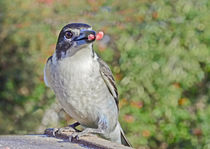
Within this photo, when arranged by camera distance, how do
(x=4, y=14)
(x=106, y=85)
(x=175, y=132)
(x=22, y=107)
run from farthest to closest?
(x=4, y=14)
(x=22, y=107)
(x=175, y=132)
(x=106, y=85)

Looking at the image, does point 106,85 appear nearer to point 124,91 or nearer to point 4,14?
point 124,91

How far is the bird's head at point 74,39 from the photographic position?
5.05 metres

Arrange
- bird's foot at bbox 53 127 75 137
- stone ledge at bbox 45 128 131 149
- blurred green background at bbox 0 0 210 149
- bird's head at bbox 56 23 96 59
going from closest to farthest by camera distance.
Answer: stone ledge at bbox 45 128 131 149 < bird's head at bbox 56 23 96 59 < bird's foot at bbox 53 127 75 137 < blurred green background at bbox 0 0 210 149

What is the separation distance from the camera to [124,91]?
818 cm

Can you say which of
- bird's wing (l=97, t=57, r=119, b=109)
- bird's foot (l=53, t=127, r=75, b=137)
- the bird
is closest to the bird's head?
the bird

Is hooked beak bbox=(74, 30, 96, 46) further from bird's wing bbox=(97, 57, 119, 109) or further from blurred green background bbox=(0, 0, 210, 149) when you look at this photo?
blurred green background bbox=(0, 0, 210, 149)

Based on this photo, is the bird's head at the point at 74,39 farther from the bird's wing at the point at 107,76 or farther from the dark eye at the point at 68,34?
the bird's wing at the point at 107,76

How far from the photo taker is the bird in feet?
17.3

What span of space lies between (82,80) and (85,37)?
541 millimetres

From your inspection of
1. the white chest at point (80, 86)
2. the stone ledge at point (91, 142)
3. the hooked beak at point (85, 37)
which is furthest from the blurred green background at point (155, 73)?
the hooked beak at point (85, 37)

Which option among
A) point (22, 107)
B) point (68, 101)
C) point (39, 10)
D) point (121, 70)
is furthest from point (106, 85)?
point (39, 10)

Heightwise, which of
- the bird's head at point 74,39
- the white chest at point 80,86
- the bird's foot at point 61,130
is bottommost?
the bird's foot at point 61,130

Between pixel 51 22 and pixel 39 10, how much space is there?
2.16 feet

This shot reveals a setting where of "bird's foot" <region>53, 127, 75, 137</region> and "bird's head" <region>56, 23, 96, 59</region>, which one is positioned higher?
"bird's head" <region>56, 23, 96, 59</region>
